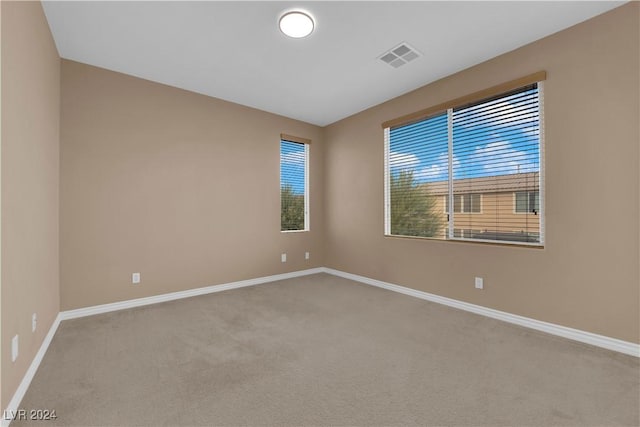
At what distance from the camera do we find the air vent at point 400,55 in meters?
2.90

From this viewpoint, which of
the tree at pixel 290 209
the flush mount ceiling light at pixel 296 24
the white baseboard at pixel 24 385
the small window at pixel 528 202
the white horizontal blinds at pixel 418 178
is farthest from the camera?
the tree at pixel 290 209

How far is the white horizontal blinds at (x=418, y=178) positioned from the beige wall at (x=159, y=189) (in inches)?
74.0

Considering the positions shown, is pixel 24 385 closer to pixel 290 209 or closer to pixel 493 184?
pixel 290 209

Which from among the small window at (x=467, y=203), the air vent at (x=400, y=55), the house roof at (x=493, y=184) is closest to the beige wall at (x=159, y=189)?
the air vent at (x=400, y=55)

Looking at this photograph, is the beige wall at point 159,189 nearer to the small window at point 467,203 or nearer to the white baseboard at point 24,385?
the white baseboard at point 24,385

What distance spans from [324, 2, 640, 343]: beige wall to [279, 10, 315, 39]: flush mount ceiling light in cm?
196

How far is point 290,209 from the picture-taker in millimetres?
5047

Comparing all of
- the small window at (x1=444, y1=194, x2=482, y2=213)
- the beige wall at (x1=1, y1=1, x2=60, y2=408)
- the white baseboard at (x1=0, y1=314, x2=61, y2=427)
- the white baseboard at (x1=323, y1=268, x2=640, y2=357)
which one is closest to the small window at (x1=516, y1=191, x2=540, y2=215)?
the small window at (x1=444, y1=194, x2=482, y2=213)

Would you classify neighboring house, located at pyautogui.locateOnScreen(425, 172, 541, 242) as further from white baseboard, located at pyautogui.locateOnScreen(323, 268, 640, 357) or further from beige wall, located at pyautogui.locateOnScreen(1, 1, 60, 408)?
beige wall, located at pyautogui.locateOnScreen(1, 1, 60, 408)

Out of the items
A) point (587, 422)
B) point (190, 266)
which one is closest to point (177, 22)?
point (190, 266)

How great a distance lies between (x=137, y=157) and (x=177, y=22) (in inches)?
67.5

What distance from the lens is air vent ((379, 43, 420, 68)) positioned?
290 centimetres

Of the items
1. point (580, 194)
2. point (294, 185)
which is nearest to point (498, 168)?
point (580, 194)

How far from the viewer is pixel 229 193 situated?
4266mm
